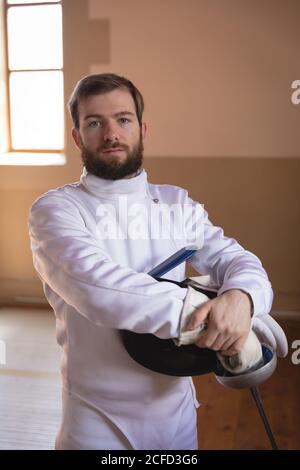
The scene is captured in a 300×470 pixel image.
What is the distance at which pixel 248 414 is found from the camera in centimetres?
209

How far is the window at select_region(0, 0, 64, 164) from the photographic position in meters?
3.19

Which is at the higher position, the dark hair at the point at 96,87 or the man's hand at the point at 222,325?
the dark hair at the point at 96,87

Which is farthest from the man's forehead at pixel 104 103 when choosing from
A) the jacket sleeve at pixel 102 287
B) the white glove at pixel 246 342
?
the white glove at pixel 246 342

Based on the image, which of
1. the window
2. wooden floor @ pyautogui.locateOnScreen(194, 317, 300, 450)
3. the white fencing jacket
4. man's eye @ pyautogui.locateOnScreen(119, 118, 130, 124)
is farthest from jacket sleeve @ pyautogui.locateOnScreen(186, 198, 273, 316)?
the window

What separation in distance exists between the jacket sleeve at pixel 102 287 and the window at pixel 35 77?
2.56 metres

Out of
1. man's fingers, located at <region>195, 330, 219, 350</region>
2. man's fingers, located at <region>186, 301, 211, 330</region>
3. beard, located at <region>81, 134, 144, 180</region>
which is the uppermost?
beard, located at <region>81, 134, 144, 180</region>

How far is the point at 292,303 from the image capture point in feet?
10.1

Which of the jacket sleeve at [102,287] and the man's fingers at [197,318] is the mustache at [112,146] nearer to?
the jacket sleeve at [102,287]

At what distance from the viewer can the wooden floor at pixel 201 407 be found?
6.24ft

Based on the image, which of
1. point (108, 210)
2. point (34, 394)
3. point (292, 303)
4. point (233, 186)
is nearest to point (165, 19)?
point (233, 186)

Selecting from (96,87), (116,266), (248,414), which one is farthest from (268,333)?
(248,414)

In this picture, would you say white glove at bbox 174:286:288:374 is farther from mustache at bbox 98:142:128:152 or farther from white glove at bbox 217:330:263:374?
mustache at bbox 98:142:128:152

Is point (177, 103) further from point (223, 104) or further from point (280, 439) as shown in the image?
point (280, 439)

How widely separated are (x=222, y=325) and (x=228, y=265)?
23 cm
